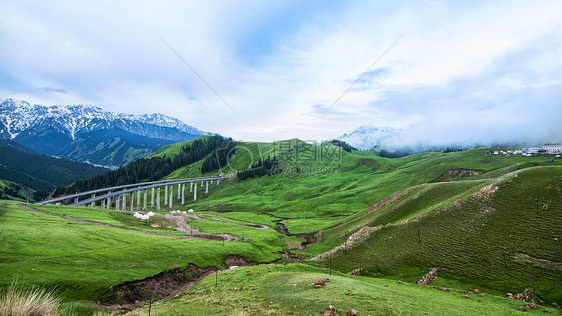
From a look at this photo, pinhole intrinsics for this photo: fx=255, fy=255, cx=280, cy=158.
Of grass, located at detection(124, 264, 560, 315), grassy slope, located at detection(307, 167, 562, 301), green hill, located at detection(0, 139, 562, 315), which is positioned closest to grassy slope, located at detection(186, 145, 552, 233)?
green hill, located at detection(0, 139, 562, 315)

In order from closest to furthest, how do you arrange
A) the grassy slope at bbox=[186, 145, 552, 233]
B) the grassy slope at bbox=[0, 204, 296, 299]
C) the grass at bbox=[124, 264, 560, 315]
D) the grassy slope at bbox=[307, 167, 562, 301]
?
1. the grass at bbox=[124, 264, 560, 315]
2. the grassy slope at bbox=[0, 204, 296, 299]
3. the grassy slope at bbox=[307, 167, 562, 301]
4. the grassy slope at bbox=[186, 145, 552, 233]

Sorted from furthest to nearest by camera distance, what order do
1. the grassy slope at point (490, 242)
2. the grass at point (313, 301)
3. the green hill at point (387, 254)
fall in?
1. the grassy slope at point (490, 242)
2. the green hill at point (387, 254)
3. the grass at point (313, 301)

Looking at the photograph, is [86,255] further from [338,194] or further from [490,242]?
[338,194]

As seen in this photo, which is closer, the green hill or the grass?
the grass

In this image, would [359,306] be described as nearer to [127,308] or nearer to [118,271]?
[127,308]

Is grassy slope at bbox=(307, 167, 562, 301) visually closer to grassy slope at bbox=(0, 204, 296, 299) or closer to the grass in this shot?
the grass

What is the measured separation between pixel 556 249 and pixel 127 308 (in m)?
49.9

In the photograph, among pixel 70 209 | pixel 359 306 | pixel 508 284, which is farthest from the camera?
pixel 70 209

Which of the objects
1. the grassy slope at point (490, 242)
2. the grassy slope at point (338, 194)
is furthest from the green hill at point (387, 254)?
the grassy slope at point (338, 194)

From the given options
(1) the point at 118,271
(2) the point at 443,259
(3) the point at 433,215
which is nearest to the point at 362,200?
(3) the point at 433,215

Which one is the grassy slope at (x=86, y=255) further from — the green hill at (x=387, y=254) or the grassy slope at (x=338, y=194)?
the grassy slope at (x=338, y=194)

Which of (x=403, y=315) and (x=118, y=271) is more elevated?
(x=403, y=315)

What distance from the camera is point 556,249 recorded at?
30219 millimetres

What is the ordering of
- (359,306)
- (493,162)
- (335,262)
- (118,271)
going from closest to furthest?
(359,306) < (118,271) < (335,262) < (493,162)
